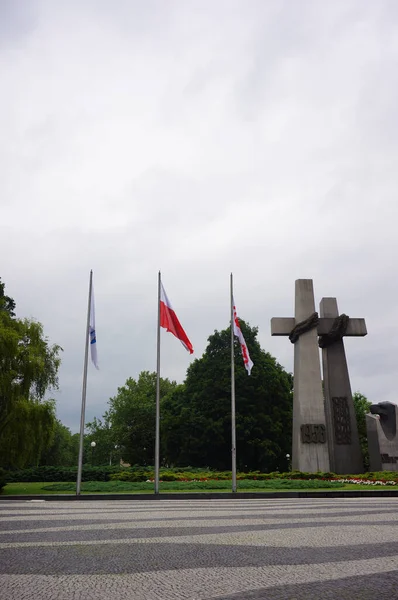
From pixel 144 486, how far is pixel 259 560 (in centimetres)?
1960

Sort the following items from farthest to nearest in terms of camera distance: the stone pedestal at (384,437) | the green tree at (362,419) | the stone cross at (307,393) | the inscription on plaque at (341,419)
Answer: the green tree at (362,419) → the stone pedestal at (384,437) → the inscription on plaque at (341,419) → the stone cross at (307,393)

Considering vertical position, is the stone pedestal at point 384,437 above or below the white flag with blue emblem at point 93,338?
below

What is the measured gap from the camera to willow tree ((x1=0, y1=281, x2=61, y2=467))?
2648 cm

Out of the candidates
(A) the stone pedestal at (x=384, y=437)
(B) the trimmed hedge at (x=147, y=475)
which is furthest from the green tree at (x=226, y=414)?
(A) the stone pedestal at (x=384, y=437)

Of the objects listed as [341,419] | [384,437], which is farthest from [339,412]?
[384,437]

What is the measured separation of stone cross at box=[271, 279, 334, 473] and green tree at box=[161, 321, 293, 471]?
43.0 ft

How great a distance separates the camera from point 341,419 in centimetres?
3391

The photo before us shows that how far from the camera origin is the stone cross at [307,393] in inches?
1248

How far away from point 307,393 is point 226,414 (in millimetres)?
15500

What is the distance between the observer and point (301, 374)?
33.1m

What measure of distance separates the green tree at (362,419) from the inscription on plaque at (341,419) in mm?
21875

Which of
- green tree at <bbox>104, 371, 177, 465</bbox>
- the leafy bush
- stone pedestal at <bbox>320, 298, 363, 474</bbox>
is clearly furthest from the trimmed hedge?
green tree at <bbox>104, 371, 177, 465</bbox>

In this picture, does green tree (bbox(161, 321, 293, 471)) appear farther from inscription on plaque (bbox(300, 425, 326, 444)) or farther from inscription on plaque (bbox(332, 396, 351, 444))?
inscription on plaque (bbox(300, 425, 326, 444))

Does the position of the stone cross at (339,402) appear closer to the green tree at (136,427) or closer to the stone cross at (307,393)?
the stone cross at (307,393)
